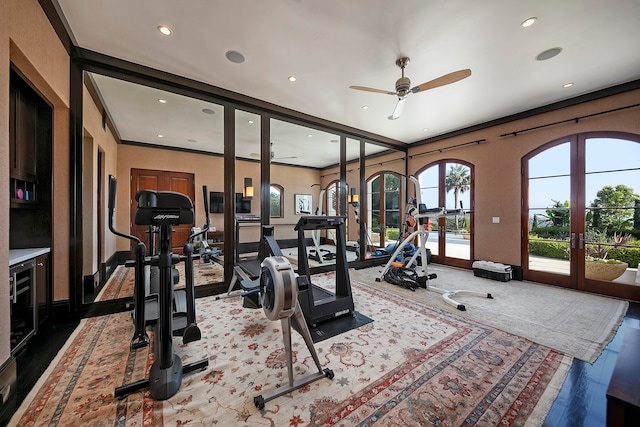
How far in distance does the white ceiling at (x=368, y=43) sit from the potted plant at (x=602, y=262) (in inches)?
92.0

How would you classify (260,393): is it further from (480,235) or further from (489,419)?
(480,235)

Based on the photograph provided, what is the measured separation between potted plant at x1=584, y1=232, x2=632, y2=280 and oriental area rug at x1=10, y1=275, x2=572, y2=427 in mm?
2800

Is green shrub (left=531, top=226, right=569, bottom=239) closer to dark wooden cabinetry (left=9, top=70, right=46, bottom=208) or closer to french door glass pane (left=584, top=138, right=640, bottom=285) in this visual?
french door glass pane (left=584, top=138, right=640, bottom=285)

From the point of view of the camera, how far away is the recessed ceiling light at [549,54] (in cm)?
277

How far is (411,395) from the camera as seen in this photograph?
5.40 feet

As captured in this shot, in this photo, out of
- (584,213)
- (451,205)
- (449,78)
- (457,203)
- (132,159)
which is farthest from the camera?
(132,159)

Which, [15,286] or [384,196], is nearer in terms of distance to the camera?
[15,286]

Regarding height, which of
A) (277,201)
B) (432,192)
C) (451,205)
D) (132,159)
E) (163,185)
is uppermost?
(132,159)

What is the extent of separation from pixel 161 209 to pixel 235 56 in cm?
233

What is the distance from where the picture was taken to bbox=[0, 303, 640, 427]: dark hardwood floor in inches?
57.7

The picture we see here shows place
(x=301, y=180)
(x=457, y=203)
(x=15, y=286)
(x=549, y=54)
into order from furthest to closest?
(x=301, y=180)
(x=457, y=203)
(x=549, y=54)
(x=15, y=286)

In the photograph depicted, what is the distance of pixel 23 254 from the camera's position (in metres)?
2.15

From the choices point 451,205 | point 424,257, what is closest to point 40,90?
point 424,257

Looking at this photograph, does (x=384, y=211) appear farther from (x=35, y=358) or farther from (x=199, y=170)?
(x=35, y=358)
